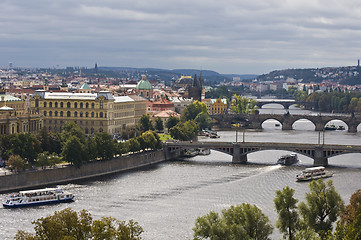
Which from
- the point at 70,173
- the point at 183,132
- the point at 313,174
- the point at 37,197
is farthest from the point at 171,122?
the point at 37,197

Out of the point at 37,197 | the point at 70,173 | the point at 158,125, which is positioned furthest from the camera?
the point at 158,125

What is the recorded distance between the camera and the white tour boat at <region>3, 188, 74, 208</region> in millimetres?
52844

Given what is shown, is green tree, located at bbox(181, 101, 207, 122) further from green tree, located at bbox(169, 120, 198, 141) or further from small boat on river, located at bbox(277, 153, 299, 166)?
small boat on river, located at bbox(277, 153, 299, 166)

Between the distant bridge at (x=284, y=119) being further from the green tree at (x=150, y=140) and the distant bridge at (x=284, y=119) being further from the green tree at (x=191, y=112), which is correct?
the green tree at (x=150, y=140)

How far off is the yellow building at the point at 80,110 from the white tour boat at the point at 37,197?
32.9m

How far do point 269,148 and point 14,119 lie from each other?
2293cm

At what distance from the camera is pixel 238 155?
249 ft

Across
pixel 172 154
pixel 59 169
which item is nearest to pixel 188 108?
pixel 172 154

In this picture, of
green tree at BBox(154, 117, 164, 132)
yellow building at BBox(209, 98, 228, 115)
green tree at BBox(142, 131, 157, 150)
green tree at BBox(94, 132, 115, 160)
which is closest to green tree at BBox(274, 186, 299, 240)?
green tree at BBox(94, 132, 115, 160)

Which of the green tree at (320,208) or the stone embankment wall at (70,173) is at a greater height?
the green tree at (320,208)

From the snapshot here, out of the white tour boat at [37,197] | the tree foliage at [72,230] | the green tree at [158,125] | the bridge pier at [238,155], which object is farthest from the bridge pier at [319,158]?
the tree foliage at [72,230]

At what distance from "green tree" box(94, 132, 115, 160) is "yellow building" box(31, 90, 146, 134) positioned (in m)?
19.7

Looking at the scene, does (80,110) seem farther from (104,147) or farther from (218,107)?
(218,107)

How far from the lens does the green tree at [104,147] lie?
67.1m
